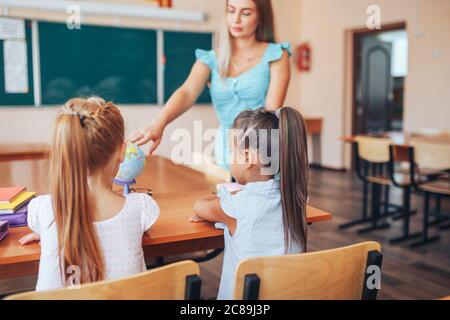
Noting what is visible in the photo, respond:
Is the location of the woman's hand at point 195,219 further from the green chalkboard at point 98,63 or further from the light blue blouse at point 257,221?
the green chalkboard at point 98,63

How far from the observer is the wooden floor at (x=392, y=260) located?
108 inches

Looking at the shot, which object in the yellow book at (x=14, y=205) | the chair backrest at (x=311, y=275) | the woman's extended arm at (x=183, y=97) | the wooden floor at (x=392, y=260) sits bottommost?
the wooden floor at (x=392, y=260)

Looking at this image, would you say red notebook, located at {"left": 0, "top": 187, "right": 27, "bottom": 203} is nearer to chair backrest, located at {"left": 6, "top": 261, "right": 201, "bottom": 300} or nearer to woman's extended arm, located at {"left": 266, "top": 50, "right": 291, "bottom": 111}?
chair backrest, located at {"left": 6, "top": 261, "right": 201, "bottom": 300}

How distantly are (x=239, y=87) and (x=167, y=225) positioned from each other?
2.38ft

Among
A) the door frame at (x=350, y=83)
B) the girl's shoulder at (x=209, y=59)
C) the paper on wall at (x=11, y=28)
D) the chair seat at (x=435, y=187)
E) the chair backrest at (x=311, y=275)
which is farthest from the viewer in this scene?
the door frame at (x=350, y=83)

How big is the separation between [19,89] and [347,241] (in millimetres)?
3929

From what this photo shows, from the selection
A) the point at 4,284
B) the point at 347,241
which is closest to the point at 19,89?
the point at 4,284

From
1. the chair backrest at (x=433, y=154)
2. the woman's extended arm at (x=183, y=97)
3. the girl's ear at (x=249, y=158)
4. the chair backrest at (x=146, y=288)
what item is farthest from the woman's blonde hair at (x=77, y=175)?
the chair backrest at (x=433, y=154)

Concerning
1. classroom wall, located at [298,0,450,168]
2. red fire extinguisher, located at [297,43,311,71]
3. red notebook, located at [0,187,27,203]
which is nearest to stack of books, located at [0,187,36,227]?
red notebook, located at [0,187,27,203]

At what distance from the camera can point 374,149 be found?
12.4 feet

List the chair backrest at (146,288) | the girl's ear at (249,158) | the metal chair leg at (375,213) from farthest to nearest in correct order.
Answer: the metal chair leg at (375,213)
the girl's ear at (249,158)
the chair backrest at (146,288)

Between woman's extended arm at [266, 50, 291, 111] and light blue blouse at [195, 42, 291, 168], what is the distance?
0.8 inches

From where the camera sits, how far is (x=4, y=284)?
2.77 metres

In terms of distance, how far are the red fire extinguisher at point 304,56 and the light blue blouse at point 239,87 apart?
557 cm
